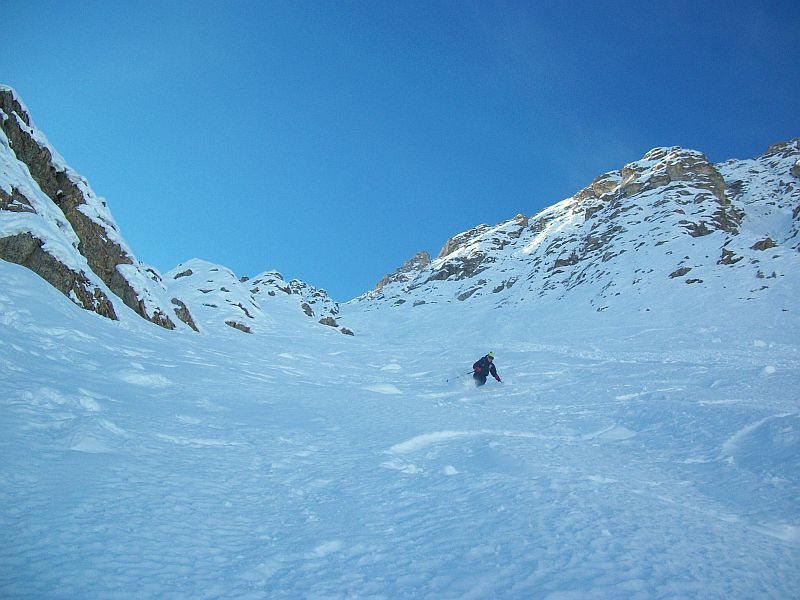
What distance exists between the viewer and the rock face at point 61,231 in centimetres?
1310

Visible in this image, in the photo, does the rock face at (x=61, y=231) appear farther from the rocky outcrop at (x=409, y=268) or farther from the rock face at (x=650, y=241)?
the rocky outcrop at (x=409, y=268)

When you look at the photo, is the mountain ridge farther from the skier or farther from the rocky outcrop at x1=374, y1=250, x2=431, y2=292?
the rocky outcrop at x1=374, y1=250, x2=431, y2=292

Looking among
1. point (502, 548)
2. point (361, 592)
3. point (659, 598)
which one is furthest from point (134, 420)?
point (659, 598)

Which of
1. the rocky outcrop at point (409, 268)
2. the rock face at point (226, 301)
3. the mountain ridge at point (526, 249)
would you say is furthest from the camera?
the rocky outcrop at point (409, 268)

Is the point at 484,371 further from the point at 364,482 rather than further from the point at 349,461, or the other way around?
the point at 364,482

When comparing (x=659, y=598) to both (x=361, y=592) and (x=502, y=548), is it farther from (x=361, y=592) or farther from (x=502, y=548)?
(x=361, y=592)

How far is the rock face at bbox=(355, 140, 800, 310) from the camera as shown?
39281mm

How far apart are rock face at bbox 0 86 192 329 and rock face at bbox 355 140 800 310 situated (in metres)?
36.9

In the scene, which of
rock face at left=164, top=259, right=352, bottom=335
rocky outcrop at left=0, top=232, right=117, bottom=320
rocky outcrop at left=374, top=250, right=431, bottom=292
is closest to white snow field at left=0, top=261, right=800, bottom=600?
rocky outcrop at left=0, top=232, right=117, bottom=320

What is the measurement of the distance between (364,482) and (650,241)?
55374mm

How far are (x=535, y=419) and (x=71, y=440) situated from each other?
850 cm

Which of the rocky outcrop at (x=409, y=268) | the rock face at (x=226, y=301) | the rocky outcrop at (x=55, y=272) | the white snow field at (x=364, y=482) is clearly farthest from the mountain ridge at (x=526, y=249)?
the rocky outcrop at (x=409, y=268)

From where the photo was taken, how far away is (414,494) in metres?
5.46

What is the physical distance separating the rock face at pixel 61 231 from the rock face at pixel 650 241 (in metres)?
36.9
